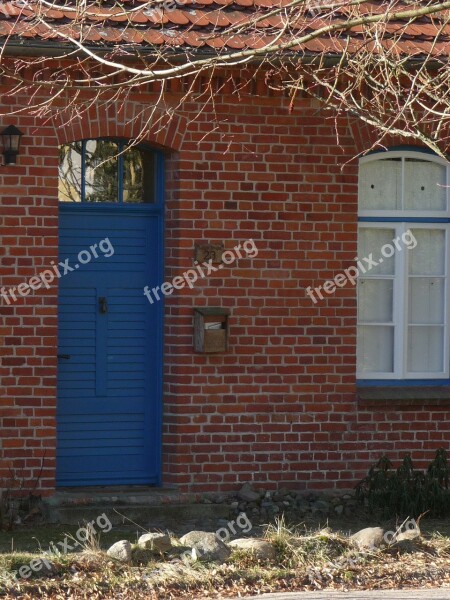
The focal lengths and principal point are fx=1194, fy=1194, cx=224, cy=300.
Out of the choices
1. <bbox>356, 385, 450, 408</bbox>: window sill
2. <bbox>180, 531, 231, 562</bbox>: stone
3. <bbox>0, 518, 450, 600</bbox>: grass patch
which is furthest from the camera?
<bbox>356, 385, 450, 408</bbox>: window sill

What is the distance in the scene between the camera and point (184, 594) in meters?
7.33

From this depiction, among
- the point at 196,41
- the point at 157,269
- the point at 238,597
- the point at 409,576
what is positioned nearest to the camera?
the point at 238,597

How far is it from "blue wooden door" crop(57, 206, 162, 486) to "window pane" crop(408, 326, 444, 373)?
2.32 meters

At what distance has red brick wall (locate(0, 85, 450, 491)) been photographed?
991 centimetres

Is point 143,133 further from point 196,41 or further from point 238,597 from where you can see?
point 238,597

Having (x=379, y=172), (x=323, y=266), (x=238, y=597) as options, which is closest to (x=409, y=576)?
(x=238, y=597)

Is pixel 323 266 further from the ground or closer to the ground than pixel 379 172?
closer to the ground

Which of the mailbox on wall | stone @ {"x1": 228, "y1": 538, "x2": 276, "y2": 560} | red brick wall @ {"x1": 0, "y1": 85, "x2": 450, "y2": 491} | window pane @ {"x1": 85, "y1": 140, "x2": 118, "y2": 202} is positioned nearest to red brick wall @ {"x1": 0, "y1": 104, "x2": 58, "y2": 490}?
red brick wall @ {"x1": 0, "y1": 85, "x2": 450, "y2": 491}

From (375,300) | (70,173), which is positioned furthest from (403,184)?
(70,173)

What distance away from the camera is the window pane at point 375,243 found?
1075cm

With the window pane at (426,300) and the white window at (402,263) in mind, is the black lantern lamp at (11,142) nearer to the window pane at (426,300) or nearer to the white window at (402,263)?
the white window at (402,263)

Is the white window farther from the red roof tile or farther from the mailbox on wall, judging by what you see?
the mailbox on wall

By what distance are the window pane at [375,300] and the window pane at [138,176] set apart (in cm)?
207

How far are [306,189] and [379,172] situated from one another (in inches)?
30.8
